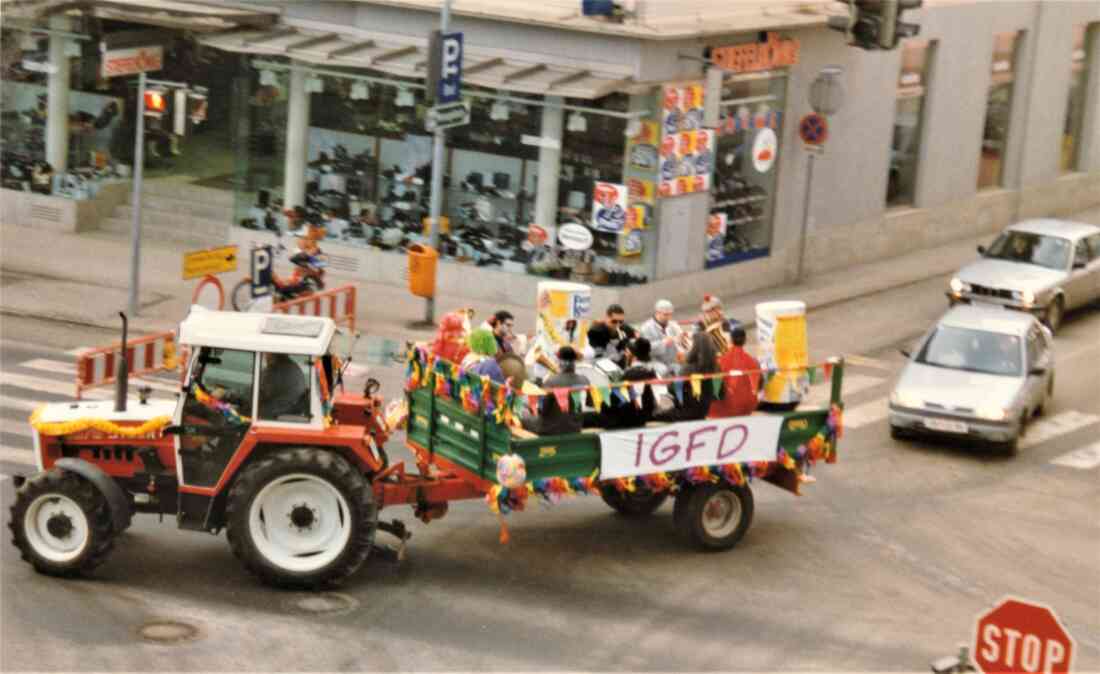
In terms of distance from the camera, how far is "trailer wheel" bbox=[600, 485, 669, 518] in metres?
18.7

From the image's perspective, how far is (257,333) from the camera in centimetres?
1627

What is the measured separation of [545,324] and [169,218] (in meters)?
13.9

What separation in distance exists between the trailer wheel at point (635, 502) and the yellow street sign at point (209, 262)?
7952 millimetres

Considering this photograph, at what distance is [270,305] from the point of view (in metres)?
25.2

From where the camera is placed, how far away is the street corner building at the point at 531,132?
28.8 meters

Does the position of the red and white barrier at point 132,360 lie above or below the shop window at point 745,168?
below

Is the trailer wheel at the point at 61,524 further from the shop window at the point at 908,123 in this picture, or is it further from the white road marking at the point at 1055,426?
the shop window at the point at 908,123

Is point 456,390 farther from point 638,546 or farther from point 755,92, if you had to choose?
point 755,92

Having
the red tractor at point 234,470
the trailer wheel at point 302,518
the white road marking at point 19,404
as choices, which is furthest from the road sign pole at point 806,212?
the trailer wheel at point 302,518

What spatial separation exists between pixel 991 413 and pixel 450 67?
940 cm

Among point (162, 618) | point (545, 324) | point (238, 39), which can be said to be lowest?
point (162, 618)

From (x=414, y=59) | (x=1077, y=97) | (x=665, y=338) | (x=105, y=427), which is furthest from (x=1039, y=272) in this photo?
(x=105, y=427)

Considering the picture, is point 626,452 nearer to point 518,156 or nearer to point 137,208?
point 137,208

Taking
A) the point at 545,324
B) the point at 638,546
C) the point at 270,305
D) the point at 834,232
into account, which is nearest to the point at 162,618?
the point at 638,546
